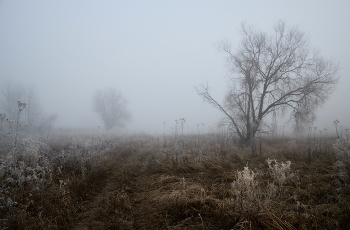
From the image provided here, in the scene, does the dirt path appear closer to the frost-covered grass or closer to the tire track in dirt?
the tire track in dirt

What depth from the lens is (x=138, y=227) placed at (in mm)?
2822

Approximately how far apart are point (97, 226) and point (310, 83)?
1308 centimetres

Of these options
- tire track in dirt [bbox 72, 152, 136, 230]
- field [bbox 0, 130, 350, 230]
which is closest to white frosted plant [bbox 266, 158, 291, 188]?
field [bbox 0, 130, 350, 230]

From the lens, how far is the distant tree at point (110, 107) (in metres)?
29.5

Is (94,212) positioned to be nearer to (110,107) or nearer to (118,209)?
(118,209)

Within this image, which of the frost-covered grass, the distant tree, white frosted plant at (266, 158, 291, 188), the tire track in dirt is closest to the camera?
the frost-covered grass

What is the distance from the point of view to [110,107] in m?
30.2

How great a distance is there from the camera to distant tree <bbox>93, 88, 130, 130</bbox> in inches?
1161

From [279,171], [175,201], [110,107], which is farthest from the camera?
[110,107]

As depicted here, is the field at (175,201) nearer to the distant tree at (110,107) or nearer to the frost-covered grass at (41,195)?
the frost-covered grass at (41,195)

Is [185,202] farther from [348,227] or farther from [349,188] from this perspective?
[349,188]

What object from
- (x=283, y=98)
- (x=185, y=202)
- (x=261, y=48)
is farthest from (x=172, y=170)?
(x=261, y=48)

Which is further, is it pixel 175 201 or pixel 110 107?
pixel 110 107

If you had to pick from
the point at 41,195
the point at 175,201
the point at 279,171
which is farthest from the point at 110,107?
the point at 279,171
